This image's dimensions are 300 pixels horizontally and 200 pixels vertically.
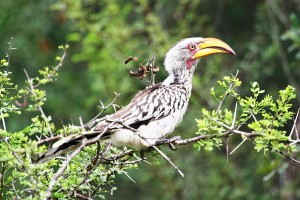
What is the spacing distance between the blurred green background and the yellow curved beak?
6.85 feet

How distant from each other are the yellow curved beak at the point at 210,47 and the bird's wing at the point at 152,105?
0.32m

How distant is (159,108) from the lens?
168 inches

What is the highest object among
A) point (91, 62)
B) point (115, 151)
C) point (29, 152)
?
point (91, 62)

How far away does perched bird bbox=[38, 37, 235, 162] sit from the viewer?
12.3ft

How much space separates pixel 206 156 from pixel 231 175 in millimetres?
377

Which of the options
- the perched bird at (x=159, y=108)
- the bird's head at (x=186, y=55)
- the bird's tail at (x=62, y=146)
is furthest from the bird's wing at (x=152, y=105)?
the bird's tail at (x=62, y=146)

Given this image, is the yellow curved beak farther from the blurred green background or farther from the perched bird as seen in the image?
the blurred green background

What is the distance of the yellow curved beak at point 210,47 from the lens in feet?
14.6

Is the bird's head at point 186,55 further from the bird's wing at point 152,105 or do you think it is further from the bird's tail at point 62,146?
the bird's tail at point 62,146

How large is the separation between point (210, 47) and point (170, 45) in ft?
8.10

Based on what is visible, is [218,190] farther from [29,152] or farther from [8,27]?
[29,152]

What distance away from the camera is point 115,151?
12.4ft

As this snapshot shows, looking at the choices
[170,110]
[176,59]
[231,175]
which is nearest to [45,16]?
[231,175]

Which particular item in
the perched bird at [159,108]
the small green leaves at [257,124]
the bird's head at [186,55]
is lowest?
the small green leaves at [257,124]
